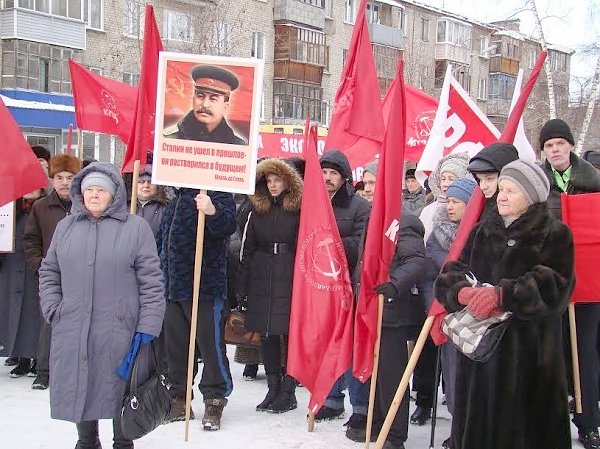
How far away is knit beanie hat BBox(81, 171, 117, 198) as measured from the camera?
4395 millimetres

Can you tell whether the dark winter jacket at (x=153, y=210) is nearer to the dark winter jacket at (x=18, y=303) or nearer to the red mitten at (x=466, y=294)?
the dark winter jacket at (x=18, y=303)

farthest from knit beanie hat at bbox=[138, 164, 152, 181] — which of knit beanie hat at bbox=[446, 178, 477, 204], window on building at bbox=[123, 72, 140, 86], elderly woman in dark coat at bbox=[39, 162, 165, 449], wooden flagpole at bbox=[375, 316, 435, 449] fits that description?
window on building at bbox=[123, 72, 140, 86]

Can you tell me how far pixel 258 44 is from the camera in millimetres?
36750

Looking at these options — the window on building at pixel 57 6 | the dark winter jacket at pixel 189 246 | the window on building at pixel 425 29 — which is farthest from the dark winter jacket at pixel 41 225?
the window on building at pixel 425 29

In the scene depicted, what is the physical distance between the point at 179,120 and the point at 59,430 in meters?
2.14

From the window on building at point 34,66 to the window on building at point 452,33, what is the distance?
2403 centimetres

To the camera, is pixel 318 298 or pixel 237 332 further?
pixel 237 332

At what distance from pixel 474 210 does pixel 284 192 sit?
66.1 inches

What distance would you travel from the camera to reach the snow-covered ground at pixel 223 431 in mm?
5203

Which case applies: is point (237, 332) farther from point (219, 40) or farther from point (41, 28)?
point (41, 28)

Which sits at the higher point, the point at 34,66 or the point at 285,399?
the point at 34,66

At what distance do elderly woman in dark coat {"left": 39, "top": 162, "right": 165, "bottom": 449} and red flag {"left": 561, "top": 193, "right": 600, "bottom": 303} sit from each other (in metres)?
2.49

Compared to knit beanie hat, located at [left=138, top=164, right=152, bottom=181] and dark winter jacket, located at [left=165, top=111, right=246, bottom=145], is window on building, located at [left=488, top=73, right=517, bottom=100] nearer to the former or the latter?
knit beanie hat, located at [left=138, top=164, right=152, bottom=181]

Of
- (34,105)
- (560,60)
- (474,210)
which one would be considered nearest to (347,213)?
(474,210)
